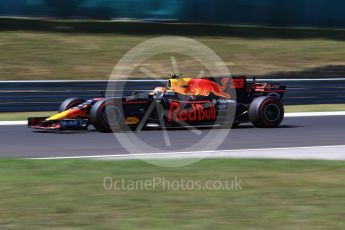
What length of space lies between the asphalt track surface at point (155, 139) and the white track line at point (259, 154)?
0.46 metres

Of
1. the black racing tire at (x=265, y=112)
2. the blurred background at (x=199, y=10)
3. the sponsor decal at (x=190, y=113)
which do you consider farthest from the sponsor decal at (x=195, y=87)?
the blurred background at (x=199, y=10)

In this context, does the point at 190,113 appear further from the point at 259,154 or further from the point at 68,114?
the point at 259,154

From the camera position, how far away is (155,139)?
11812mm

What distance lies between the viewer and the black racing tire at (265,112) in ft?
43.6

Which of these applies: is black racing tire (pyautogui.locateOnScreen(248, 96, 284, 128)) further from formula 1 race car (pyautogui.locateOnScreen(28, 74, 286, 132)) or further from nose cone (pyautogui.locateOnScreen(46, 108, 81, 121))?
nose cone (pyautogui.locateOnScreen(46, 108, 81, 121))

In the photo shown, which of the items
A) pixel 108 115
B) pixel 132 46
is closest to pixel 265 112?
pixel 108 115

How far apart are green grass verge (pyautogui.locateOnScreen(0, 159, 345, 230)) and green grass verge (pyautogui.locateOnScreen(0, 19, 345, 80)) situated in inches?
522

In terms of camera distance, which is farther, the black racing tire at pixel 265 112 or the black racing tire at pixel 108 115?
the black racing tire at pixel 265 112

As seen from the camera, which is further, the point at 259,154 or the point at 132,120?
the point at 132,120

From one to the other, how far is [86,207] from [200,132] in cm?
669

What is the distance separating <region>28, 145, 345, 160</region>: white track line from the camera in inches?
375

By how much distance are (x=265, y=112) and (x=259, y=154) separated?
353 centimetres

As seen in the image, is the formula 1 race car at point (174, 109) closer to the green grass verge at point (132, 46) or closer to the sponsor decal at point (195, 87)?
the sponsor decal at point (195, 87)

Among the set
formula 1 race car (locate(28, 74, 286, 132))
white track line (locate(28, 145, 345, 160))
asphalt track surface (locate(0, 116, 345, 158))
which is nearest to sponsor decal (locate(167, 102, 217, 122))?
formula 1 race car (locate(28, 74, 286, 132))
